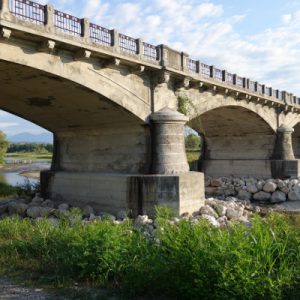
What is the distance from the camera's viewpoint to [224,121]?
1070 inches

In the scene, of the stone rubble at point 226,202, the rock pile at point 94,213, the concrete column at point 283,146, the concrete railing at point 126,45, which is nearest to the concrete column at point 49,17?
the concrete railing at point 126,45

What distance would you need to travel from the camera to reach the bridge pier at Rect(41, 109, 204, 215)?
14161mm

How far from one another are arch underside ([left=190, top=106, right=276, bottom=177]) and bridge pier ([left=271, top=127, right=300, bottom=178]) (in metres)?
0.40

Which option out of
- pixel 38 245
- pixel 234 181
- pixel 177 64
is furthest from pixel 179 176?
pixel 234 181

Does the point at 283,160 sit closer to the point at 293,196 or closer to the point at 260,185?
the point at 260,185

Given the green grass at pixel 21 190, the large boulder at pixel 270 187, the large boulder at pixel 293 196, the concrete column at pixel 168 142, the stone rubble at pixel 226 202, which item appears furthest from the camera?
the large boulder at pixel 270 187

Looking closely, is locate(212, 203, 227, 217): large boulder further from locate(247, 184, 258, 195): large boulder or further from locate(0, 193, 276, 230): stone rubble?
locate(247, 184, 258, 195): large boulder

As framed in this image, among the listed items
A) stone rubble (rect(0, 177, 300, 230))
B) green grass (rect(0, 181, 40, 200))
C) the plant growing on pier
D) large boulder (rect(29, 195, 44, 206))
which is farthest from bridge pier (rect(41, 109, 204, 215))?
green grass (rect(0, 181, 40, 200))

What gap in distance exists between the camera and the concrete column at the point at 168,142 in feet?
48.2

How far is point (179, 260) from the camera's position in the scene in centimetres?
557

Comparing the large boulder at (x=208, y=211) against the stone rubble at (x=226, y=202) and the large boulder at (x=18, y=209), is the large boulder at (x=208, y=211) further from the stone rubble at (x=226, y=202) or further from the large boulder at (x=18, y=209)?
the large boulder at (x=18, y=209)

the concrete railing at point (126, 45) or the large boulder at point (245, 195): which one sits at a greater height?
the concrete railing at point (126, 45)

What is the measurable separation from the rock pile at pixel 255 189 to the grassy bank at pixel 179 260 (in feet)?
59.4

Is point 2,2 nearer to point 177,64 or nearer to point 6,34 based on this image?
point 6,34
